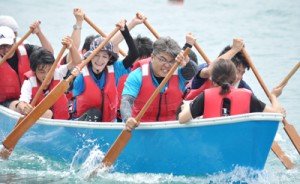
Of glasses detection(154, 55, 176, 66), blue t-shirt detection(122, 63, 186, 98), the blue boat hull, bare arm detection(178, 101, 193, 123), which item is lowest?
the blue boat hull

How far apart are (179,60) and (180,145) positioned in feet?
1.98

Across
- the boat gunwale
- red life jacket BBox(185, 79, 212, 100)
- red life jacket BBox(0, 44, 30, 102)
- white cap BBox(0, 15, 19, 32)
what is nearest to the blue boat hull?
the boat gunwale

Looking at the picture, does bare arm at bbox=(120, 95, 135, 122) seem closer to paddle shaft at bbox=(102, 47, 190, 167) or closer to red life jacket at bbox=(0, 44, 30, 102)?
paddle shaft at bbox=(102, 47, 190, 167)

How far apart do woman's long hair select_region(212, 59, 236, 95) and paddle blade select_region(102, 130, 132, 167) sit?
802 mm

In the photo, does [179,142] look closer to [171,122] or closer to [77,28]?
[171,122]

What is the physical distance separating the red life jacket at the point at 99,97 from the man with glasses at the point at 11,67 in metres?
0.90

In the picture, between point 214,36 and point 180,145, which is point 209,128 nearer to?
point 180,145

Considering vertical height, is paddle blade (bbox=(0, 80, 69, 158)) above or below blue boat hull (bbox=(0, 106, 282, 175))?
above

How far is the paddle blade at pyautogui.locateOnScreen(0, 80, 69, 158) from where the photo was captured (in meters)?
7.04

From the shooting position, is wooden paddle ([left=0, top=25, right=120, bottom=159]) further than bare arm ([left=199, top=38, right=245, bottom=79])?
Yes

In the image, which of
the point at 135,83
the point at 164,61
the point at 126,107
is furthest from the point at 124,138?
the point at 164,61

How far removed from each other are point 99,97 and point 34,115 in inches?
21.5

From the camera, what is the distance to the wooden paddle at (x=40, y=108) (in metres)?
7.02

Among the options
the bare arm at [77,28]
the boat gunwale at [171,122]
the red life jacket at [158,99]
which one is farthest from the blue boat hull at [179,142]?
the bare arm at [77,28]
